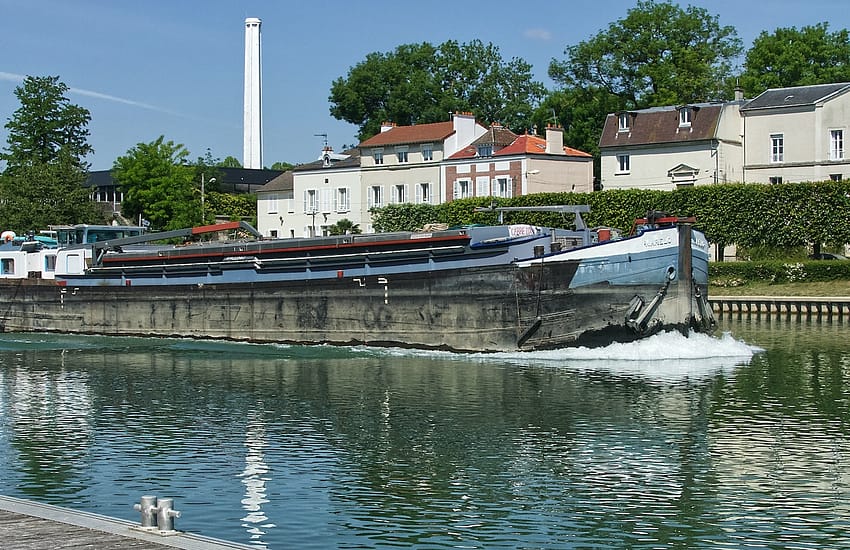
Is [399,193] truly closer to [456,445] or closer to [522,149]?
[522,149]

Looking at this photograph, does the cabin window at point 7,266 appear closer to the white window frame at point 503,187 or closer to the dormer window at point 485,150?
the white window frame at point 503,187

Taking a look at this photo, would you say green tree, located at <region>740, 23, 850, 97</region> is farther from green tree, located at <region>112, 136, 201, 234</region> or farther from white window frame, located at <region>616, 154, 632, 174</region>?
green tree, located at <region>112, 136, 201, 234</region>

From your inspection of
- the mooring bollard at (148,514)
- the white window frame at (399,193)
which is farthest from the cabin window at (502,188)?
the mooring bollard at (148,514)

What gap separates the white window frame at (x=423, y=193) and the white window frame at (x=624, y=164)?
56.0 feet

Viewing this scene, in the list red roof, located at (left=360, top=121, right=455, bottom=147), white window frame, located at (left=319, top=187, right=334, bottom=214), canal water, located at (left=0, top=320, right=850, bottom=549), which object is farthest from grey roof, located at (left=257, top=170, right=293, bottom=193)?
canal water, located at (left=0, top=320, right=850, bottom=549)

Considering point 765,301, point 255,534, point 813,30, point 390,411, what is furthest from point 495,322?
point 813,30

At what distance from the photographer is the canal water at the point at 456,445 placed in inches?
758

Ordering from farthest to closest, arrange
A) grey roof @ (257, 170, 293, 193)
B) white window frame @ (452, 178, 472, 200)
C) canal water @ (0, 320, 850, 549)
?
grey roof @ (257, 170, 293, 193) → white window frame @ (452, 178, 472, 200) → canal water @ (0, 320, 850, 549)

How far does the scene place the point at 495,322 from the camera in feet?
136

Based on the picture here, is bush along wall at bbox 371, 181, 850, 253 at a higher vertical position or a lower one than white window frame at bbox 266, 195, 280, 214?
lower

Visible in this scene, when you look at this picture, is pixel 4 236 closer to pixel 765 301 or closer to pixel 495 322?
pixel 495 322

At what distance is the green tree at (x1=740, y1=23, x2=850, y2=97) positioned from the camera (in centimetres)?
10025

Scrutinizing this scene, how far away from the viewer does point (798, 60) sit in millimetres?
101312

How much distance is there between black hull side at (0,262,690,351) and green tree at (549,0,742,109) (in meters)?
65.2
